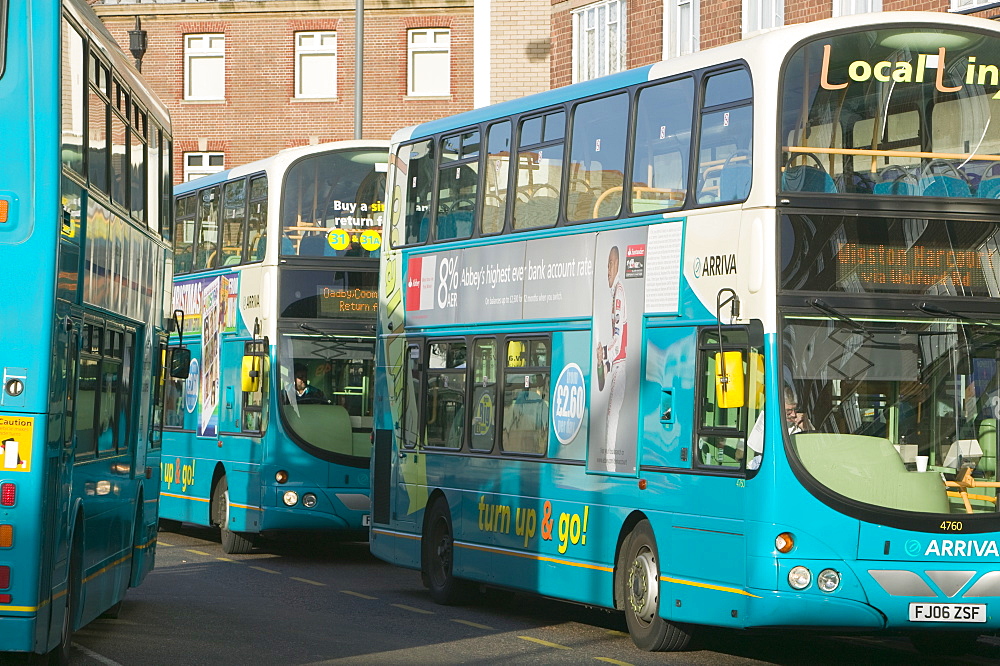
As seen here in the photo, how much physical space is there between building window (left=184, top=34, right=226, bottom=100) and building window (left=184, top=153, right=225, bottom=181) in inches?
61.0

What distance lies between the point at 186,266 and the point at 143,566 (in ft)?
34.0

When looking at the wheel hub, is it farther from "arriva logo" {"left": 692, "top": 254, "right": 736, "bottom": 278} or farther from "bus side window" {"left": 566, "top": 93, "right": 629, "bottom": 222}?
"bus side window" {"left": 566, "top": 93, "right": 629, "bottom": 222}

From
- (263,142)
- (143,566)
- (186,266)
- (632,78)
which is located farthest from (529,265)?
(263,142)

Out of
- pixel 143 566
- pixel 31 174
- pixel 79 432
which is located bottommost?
pixel 143 566

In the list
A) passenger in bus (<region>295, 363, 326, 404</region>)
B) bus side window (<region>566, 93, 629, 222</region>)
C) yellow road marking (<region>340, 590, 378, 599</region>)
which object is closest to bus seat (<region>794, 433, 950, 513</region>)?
bus side window (<region>566, 93, 629, 222</region>)

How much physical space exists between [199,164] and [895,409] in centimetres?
3847

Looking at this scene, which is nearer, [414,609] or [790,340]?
[790,340]

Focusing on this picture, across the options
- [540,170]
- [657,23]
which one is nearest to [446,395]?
[540,170]

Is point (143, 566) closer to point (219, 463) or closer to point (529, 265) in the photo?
point (529, 265)

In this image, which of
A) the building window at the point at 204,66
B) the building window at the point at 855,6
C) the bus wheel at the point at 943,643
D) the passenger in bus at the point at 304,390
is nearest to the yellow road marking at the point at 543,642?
the bus wheel at the point at 943,643

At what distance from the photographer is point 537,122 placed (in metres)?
16.2

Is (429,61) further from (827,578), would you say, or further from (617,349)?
(827,578)

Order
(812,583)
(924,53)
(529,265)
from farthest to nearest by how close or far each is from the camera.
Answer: (529,265) → (924,53) → (812,583)

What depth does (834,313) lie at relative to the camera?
1198cm
